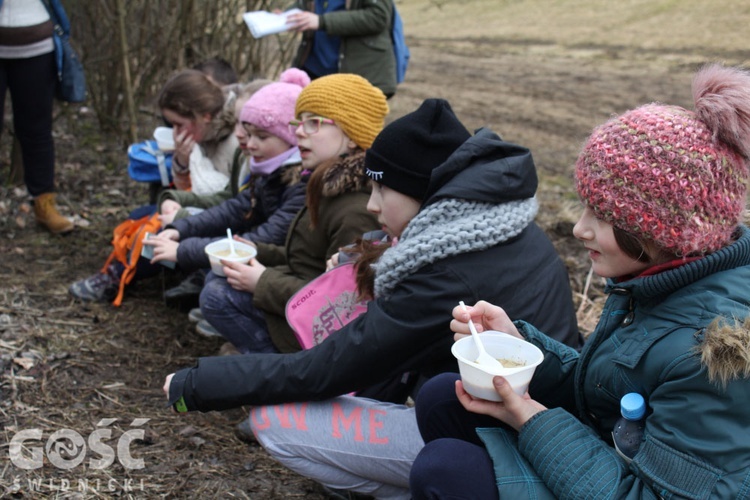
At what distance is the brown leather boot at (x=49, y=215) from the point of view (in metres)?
4.64

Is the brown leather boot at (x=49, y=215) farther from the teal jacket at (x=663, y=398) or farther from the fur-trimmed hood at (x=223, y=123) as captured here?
the teal jacket at (x=663, y=398)

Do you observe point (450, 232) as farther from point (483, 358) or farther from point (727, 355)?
point (727, 355)

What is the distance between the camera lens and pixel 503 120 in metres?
8.38

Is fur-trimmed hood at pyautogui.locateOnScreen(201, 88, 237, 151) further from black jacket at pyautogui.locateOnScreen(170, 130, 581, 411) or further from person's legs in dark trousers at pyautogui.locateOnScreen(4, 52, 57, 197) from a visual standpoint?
black jacket at pyautogui.locateOnScreen(170, 130, 581, 411)

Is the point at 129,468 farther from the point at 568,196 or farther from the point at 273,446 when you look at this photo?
the point at 568,196

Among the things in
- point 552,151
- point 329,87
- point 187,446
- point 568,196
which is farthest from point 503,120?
point 187,446

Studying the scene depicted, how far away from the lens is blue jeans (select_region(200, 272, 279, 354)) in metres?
3.05

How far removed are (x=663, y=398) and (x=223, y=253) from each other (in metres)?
2.03

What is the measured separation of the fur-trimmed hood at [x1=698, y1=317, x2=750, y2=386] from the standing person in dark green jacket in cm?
348

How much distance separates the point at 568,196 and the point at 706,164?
4.03 meters

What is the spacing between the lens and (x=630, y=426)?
1.63 metres

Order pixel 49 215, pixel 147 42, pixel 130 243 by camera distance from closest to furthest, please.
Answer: pixel 130 243 < pixel 49 215 < pixel 147 42

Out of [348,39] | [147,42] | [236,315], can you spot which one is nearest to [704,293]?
[236,315]

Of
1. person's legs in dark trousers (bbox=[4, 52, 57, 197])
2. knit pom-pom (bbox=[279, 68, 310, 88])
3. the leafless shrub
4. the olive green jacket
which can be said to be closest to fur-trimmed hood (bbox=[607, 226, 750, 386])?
the olive green jacket
